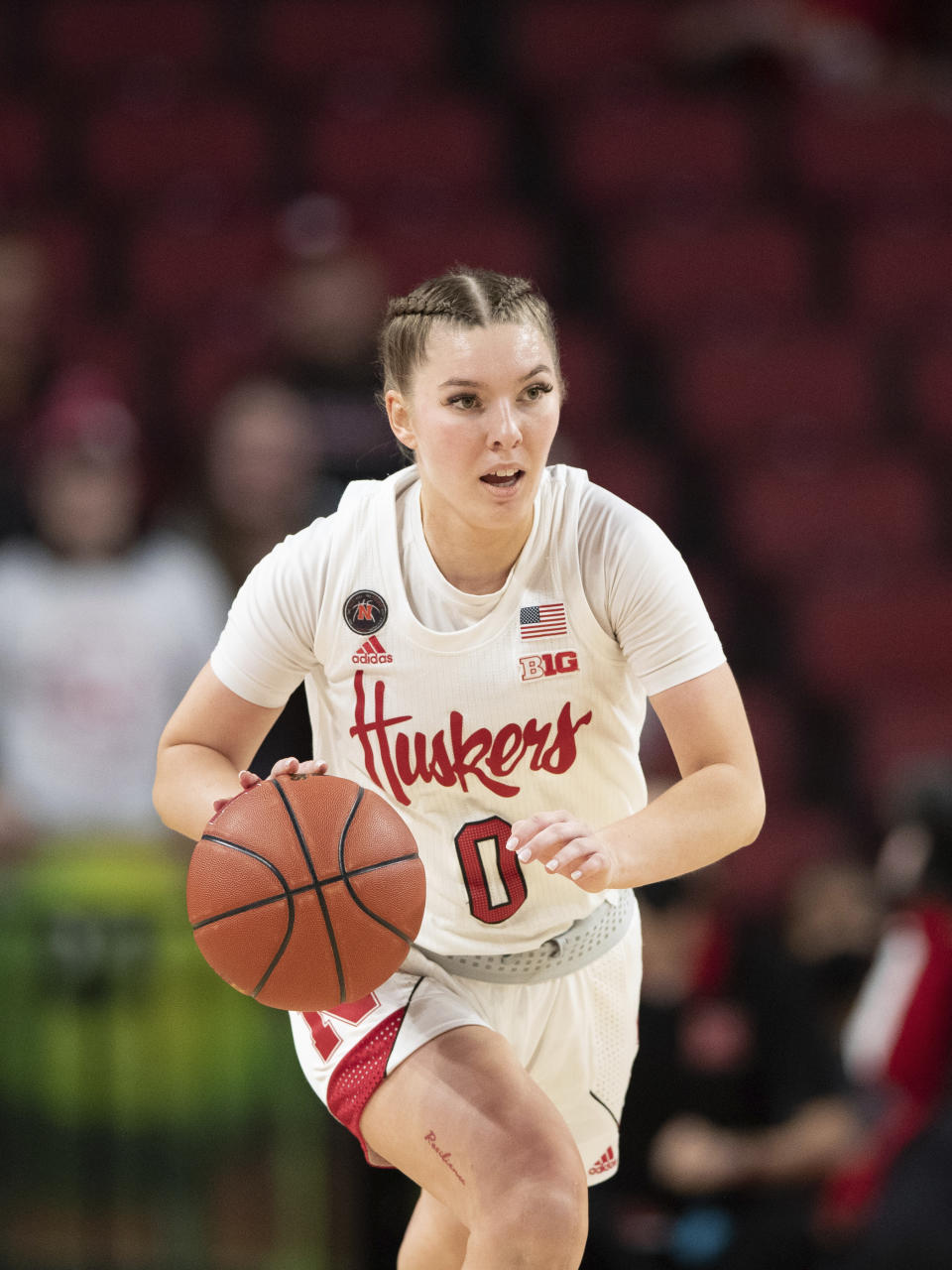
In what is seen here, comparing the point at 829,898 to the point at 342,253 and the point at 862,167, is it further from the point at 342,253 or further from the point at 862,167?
the point at 862,167

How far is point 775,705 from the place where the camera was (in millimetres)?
8555

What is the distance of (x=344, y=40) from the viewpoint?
35.3 feet

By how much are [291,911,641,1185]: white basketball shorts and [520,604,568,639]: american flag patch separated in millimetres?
731

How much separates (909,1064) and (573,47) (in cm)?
801

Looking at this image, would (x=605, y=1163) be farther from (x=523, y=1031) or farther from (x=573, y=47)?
(x=573, y=47)

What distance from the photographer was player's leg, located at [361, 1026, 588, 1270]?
9.62 feet

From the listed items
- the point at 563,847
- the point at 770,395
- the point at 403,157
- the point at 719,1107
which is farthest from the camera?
the point at 403,157

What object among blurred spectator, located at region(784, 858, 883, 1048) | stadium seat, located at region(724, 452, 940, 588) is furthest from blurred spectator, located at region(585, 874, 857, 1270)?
stadium seat, located at region(724, 452, 940, 588)

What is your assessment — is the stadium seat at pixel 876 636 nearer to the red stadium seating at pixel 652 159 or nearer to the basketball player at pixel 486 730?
the red stadium seating at pixel 652 159

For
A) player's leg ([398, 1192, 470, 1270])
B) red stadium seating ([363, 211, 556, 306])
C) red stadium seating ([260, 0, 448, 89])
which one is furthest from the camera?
red stadium seating ([260, 0, 448, 89])

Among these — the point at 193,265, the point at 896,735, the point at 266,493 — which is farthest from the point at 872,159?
the point at 266,493

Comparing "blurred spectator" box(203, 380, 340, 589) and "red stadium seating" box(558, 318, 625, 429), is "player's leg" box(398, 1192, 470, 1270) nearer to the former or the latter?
"blurred spectator" box(203, 380, 340, 589)

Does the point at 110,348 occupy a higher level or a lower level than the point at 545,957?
higher

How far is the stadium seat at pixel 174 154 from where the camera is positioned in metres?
9.73
